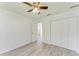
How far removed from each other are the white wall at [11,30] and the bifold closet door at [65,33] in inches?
77.1

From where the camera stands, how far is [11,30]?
154 inches

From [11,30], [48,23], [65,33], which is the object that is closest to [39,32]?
[48,23]

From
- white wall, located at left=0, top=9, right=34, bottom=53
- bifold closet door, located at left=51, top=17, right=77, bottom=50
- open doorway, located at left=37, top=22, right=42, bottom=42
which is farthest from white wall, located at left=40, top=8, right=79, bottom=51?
white wall, located at left=0, top=9, right=34, bottom=53

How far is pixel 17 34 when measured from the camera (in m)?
4.39

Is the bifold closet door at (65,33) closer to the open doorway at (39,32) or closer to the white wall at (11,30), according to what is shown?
the open doorway at (39,32)

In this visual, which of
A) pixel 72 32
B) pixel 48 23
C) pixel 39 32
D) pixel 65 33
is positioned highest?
pixel 48 23

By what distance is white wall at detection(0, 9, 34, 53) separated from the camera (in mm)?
3438

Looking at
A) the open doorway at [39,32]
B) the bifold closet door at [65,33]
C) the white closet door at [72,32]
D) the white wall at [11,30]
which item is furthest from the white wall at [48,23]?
the white wall at [11,30]

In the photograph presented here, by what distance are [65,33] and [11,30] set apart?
2.77m

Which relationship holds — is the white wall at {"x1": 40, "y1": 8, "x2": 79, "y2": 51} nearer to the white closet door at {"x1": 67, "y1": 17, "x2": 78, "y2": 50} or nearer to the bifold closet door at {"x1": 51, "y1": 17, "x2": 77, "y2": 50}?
the bifold closet door at {"x1": 51, "y1": 17, "x2": 77, "y2": 50}

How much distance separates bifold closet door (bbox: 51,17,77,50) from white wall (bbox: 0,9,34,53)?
1.96 meters

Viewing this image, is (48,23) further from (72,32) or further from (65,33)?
(72,32)

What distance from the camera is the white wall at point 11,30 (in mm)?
3438

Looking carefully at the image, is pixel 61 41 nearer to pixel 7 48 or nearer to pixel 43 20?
pixel 43 20
